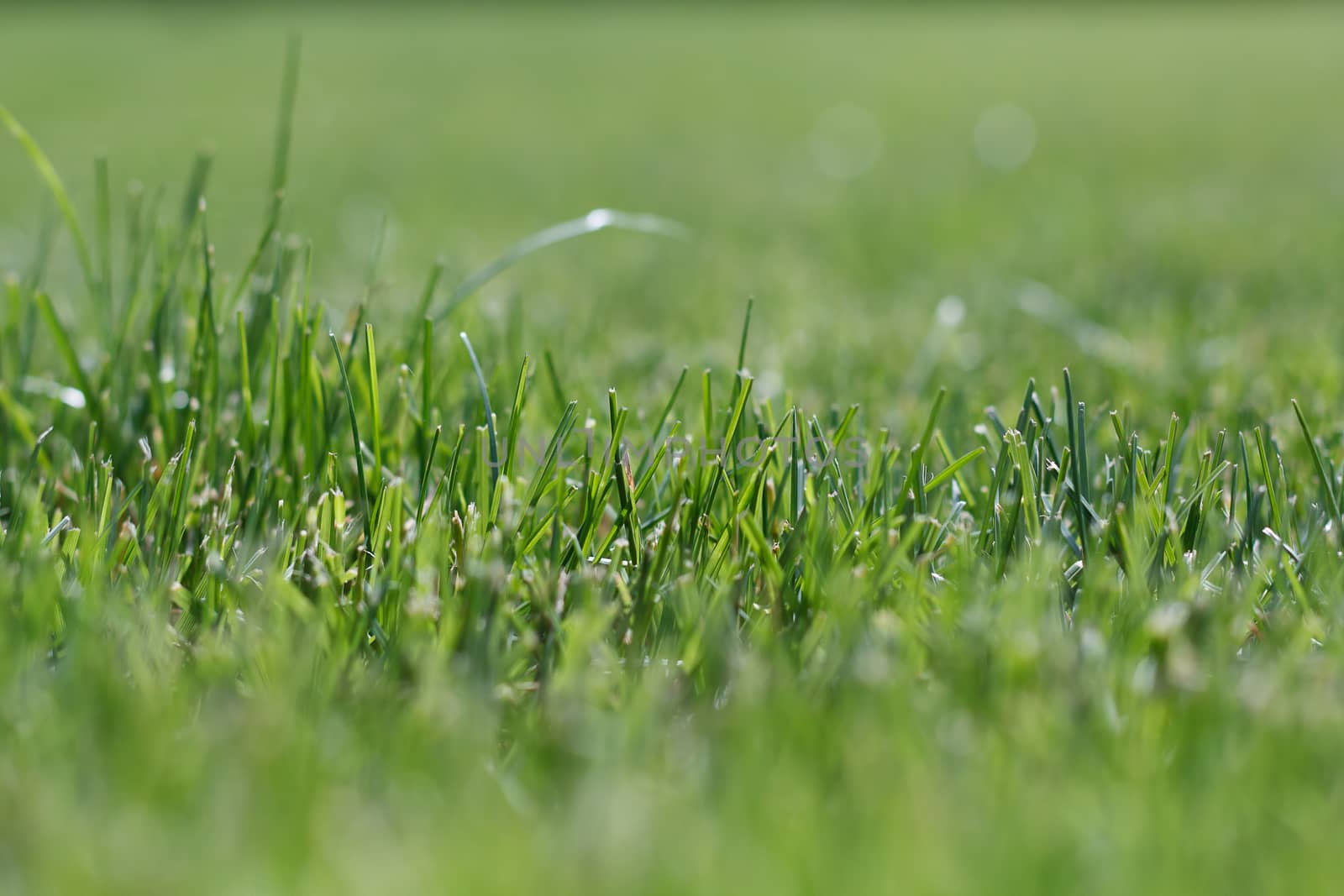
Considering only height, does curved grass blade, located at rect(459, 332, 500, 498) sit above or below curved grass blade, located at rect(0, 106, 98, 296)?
below

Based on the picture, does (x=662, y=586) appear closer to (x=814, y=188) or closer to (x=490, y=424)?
(x=490, y=424)

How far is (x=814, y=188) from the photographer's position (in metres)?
4.12

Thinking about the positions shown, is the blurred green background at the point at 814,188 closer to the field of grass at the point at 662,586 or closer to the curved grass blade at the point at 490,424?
the field of grass at the point at 662,586

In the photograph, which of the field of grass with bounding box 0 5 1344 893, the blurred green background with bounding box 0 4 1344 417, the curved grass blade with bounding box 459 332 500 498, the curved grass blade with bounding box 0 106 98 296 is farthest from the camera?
the blurred green background with bounding box 0 4 1344 417

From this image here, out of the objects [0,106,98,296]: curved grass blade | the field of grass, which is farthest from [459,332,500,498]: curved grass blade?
[0,106,98,296]: curved grass blade

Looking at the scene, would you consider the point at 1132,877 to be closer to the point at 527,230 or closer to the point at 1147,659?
the point at 1147,659

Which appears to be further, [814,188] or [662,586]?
[814,188]

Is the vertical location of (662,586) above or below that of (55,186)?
below

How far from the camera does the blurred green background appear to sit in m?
Result: 1.72

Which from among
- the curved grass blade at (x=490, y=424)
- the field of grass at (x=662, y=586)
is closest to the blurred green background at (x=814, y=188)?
the field of grass at (x=662, y=586)

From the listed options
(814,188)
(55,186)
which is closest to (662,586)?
(55,186)

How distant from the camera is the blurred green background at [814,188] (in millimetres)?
1724

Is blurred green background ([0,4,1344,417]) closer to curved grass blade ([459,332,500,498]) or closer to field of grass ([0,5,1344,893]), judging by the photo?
field of grass ([0,5,1344,893])

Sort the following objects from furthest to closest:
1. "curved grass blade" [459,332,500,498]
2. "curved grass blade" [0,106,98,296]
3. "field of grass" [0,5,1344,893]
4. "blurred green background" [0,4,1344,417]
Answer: "blurred green background" [0,4,1344,417] < "curved grass blade" [0,106,98,296] < "curved grass blade" [459,332,500,498] < "field of grass" [0,5,1344,893]
